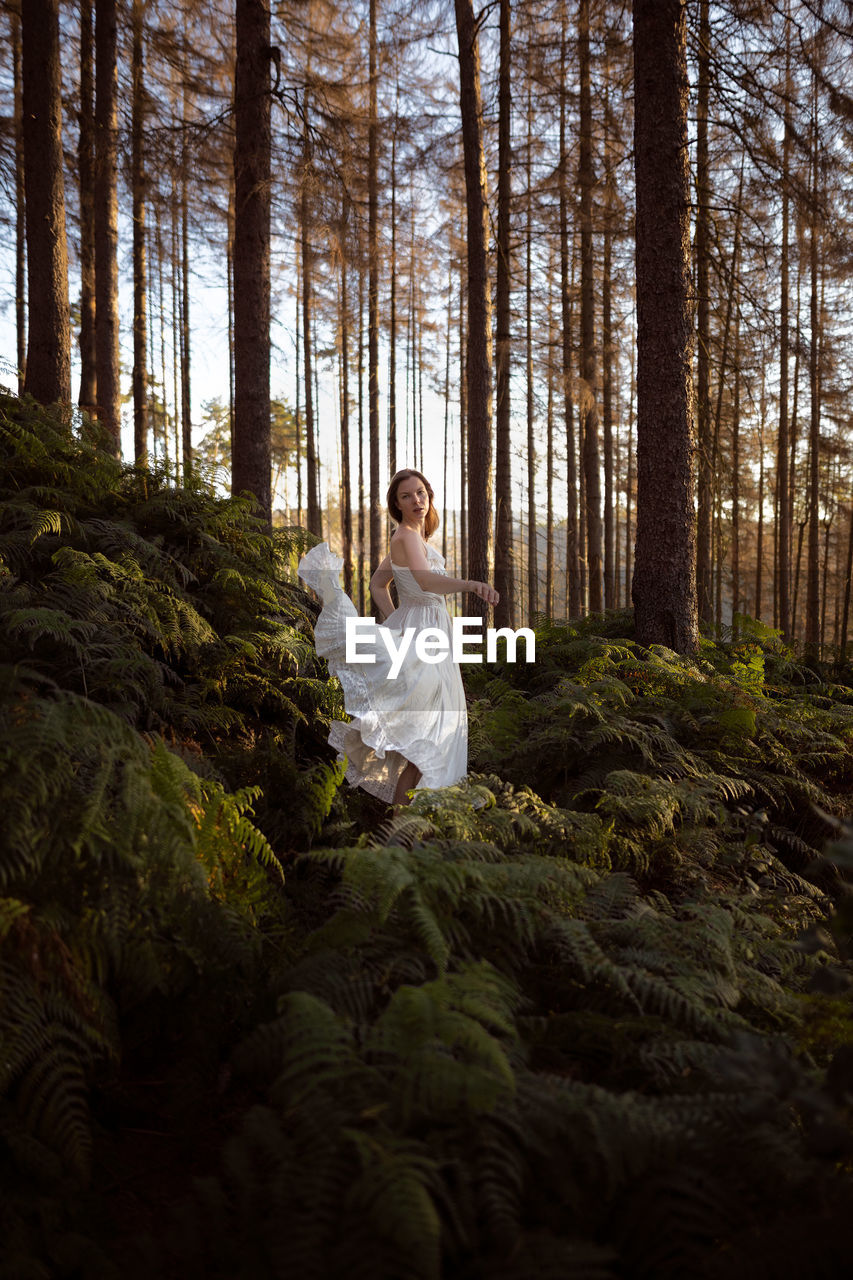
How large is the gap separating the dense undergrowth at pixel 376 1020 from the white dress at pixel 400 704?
56 cm

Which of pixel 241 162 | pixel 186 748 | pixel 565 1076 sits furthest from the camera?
pixel 241 162

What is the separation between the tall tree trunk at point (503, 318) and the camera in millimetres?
11812

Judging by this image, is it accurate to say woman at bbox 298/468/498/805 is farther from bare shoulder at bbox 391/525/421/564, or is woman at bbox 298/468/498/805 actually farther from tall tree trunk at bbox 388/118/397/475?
tall tree trunk at bbox 388/118/397/475

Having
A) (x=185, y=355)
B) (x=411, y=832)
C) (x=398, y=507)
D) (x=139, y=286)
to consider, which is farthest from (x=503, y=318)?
(x=185, y=355)

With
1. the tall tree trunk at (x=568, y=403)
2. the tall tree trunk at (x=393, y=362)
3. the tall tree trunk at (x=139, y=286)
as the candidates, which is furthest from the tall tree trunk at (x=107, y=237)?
the tall tree trunk at (x=393, y=362)

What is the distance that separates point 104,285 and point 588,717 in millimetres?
10494

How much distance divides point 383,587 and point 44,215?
668 centimetres

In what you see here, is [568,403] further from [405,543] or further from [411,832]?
[411,832]

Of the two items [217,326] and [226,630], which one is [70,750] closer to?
[226,630]

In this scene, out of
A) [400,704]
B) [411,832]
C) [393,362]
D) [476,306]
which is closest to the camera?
[411,832]

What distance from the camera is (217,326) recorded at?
21.0 meters

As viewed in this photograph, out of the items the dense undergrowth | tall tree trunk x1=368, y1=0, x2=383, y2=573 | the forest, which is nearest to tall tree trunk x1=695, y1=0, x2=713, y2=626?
the forest

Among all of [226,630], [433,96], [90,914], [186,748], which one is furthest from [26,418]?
[433,96]

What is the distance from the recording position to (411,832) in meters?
3.21
